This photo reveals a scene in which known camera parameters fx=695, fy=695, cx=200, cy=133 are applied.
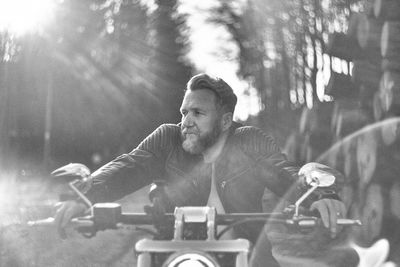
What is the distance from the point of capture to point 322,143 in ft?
53.2

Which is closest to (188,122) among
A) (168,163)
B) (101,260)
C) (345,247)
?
(168,163)

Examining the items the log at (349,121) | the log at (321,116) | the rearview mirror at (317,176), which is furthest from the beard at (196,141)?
the log at (321,116)

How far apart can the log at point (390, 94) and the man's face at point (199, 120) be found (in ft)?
22.8

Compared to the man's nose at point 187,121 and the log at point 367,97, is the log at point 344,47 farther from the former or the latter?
the man's nose at point 187,121

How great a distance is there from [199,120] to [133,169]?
1.35 feet

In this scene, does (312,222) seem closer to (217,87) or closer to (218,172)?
(218,172)

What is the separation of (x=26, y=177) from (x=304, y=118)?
13.7 m

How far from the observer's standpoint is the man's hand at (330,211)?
259 cm

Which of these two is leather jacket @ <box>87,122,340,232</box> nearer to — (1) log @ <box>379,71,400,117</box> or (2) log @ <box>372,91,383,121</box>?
(1) log @ <box>379,71,400,117</box>

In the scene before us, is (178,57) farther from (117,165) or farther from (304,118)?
(117,165)

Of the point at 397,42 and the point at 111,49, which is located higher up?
the point at 111,49

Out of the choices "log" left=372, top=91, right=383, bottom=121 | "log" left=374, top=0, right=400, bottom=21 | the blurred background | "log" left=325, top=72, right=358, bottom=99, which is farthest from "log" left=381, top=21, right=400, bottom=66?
the blurred background

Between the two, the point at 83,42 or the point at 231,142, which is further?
the point at 83,42

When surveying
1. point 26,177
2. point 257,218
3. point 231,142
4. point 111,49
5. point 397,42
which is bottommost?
point 26,177
